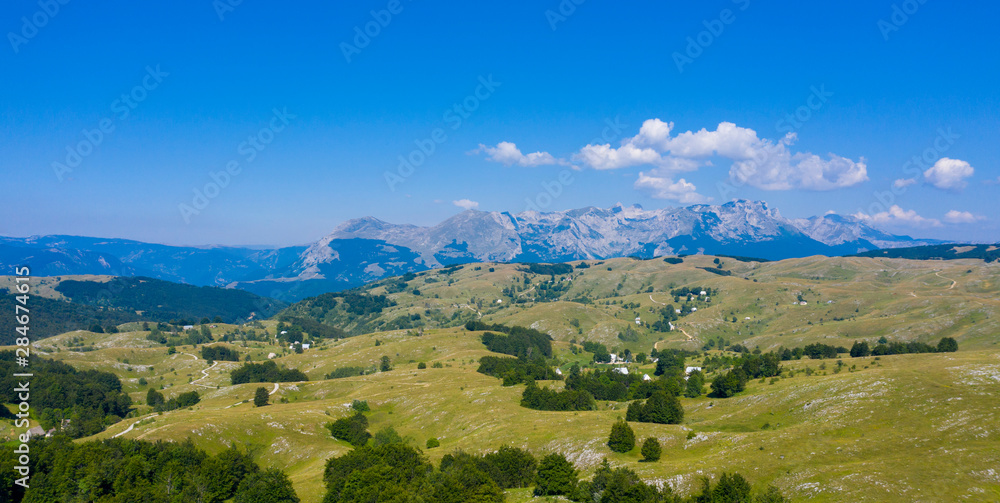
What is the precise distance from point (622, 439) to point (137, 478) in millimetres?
88357

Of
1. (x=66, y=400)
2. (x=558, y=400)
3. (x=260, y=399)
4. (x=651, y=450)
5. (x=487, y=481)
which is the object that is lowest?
(x=66, y=400)

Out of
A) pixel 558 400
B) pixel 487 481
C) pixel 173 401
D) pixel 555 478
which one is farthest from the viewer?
pixel 173 401

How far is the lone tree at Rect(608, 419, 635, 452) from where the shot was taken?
87938 millimetres

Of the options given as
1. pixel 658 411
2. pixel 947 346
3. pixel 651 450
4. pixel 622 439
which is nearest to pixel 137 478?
pixel 622 439

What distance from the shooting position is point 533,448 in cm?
9675

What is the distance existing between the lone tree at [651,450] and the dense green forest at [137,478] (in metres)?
60.7

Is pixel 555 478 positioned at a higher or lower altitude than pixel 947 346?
higher

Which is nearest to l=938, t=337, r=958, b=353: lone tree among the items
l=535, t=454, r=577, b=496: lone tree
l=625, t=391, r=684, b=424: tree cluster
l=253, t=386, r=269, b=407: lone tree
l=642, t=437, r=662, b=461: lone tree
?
l=625, t=391, r=684, b=424: tree cluster

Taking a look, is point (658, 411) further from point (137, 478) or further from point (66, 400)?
point (66, 400)

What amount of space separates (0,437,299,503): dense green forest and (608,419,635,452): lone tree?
5723 cm

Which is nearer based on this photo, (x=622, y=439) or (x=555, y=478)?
(x=555, y=478)

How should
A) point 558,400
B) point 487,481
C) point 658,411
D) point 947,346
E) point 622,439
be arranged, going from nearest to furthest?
1. point 487,481
2. point 622,439
3. point 658,411
4. point 558,400
5. point 947,346

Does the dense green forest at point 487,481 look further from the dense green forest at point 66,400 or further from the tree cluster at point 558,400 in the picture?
the dense green forest at point 66,400

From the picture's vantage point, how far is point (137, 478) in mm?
83312
